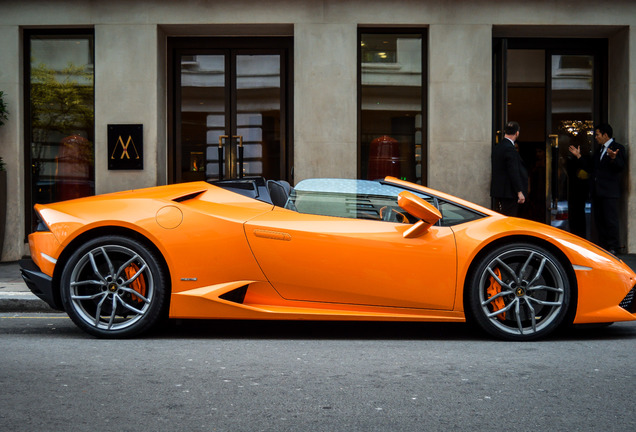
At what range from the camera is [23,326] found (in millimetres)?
5617

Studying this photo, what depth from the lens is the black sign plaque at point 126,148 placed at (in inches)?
414

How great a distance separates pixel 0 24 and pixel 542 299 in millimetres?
9088

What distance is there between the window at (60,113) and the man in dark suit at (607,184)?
7452mm

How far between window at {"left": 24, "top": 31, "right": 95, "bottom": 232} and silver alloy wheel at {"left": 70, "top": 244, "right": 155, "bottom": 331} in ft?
20.6

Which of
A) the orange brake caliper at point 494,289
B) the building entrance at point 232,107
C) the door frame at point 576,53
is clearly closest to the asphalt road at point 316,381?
the orange brake caliper at point 494,289

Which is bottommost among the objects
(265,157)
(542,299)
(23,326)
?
(23,326)

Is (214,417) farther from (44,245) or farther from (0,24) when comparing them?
(0,24)

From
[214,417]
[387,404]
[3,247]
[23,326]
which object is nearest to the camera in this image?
[214,417]

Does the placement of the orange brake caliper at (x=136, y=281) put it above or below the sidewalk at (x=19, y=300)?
above

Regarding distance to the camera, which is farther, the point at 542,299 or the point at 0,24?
the point at 0,24

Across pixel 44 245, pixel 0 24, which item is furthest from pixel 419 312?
pixel 0 24

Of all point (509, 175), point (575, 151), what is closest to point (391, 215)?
point (509, 175)

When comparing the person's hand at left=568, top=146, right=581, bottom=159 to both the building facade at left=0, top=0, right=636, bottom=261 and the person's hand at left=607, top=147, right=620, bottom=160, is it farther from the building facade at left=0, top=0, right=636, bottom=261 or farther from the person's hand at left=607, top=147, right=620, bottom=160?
the person's hand at left=607, top=147, right=620, bottom=160

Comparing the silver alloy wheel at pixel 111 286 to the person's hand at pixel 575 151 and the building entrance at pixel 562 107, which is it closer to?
the building entrance at pixel 562 107
